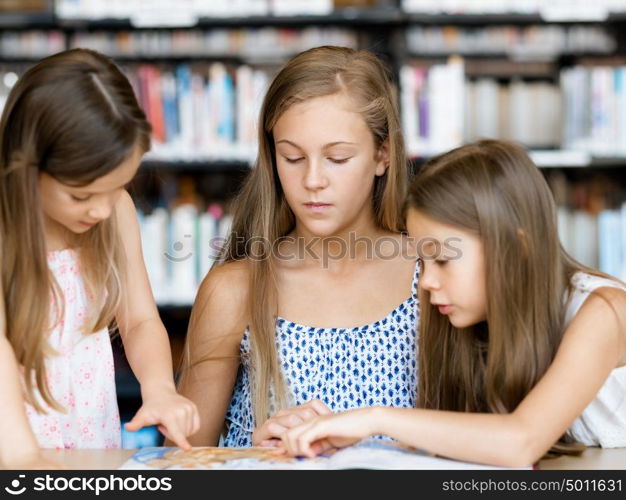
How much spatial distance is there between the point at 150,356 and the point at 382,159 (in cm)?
54

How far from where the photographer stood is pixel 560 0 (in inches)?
108

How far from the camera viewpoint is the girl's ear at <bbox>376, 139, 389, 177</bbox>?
1515 mm

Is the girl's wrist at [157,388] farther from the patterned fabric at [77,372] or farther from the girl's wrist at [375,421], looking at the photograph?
the girl's wrist at [375,421]

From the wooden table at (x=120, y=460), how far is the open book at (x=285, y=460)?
0.02 meters

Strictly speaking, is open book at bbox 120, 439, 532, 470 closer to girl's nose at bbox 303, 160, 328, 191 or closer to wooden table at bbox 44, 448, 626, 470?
wooden table at bbox 44, 448, 626, 470

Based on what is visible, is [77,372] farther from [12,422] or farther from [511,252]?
[511,252]

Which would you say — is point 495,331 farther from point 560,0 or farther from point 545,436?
point 560,0

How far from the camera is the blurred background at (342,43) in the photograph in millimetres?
2756

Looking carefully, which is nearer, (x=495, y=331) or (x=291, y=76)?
(x=495, y=331)

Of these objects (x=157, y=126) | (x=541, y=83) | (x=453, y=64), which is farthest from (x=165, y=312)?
(x=541, y=83)

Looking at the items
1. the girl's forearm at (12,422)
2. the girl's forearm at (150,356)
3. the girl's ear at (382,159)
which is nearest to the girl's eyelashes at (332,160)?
the girl's ear at (382,159)
